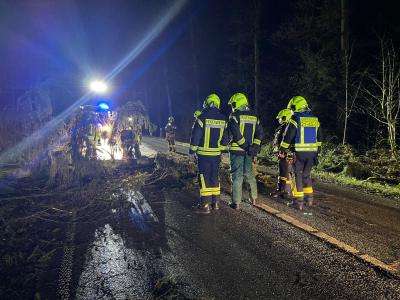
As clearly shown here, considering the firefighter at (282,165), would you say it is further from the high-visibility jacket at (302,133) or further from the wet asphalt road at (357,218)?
the high-visibility jacket at (302,133)

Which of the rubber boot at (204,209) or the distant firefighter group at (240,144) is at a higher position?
the distant firefighter group at (240,144)

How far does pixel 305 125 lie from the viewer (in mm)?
5957

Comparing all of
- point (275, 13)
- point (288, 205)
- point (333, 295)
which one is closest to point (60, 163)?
point (288, 205)

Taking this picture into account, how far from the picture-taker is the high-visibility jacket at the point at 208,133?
5.87m

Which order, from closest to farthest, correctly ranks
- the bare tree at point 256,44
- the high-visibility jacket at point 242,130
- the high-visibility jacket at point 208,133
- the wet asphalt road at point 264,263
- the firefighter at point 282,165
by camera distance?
the wet asphalt road at point 264,263 → the high-visibility jacket at point 208,133 → the high-visibility jacket at point 242,130 → the firefighter at point 282,165 → the bare tree at point 256,44

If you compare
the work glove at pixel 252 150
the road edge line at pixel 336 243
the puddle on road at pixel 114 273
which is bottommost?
the puddle on road at pixel 114 273

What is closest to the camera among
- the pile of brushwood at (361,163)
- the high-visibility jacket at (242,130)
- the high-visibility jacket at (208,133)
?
the high-visibility jacket at (208,133)

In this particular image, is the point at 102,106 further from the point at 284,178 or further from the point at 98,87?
the point at 284,178

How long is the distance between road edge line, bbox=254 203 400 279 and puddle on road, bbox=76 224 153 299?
2.47 m

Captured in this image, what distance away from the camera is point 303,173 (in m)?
6.18

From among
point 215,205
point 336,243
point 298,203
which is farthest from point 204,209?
point 336,243

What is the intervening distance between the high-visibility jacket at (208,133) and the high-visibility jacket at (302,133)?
123 centimetres

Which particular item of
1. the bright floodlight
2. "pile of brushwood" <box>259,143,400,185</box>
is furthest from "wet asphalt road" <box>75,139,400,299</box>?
the bright floodlight

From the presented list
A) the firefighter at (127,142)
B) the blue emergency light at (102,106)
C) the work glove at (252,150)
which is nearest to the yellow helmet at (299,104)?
the work glove at (252,150)
